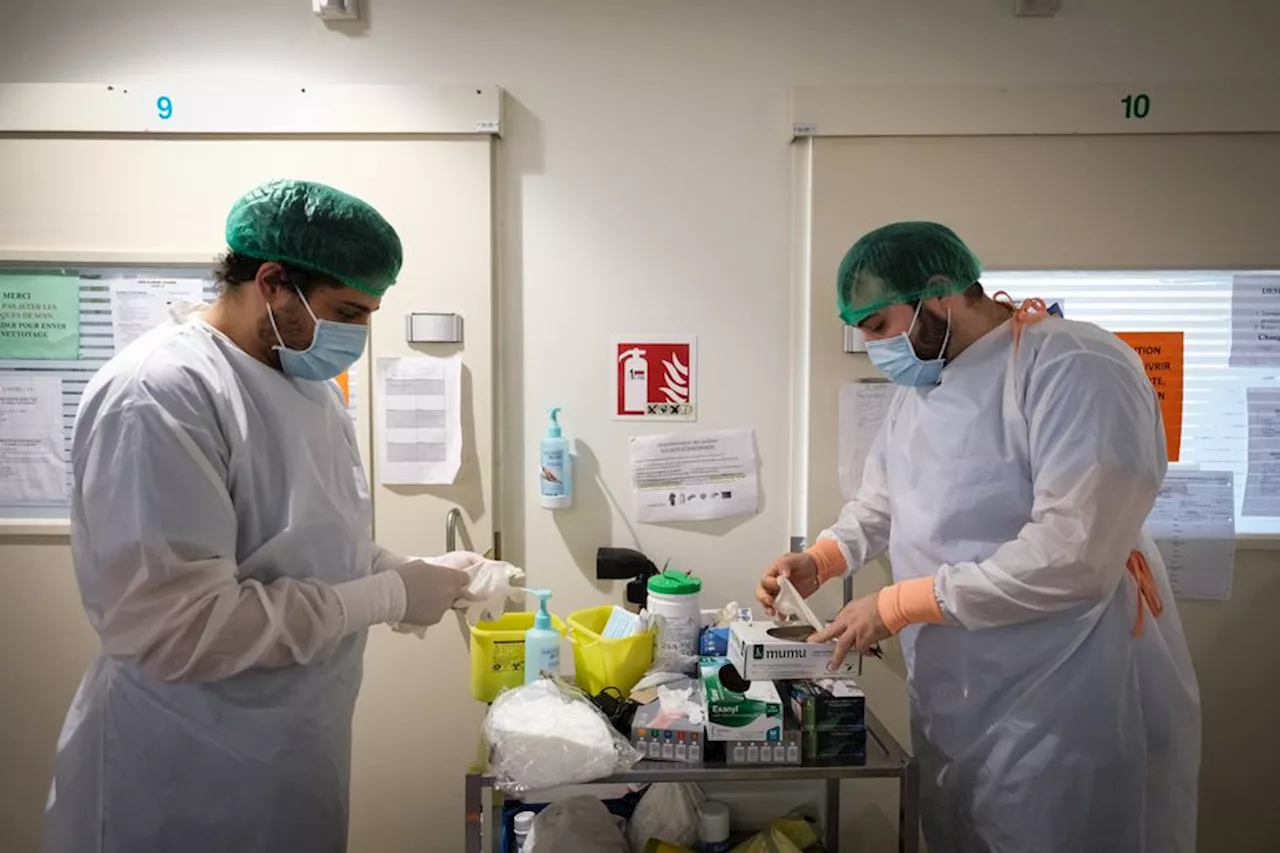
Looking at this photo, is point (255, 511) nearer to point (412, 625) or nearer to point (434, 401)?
point (412, 625)

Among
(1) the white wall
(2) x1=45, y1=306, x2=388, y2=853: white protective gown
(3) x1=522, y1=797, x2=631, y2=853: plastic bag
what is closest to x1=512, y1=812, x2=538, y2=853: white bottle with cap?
(3) x1=522, y1=797, x2=631, y2=853: plastic bag

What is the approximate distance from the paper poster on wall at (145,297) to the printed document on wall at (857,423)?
1655 millimetres

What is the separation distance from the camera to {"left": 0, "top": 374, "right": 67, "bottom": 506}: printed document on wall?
6.06ft

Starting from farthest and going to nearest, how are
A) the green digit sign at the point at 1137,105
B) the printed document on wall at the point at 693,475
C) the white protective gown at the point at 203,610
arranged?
the printed document on wall at the point at 693,475 → the green digit sign at the point at 1137,105 → the white protective gown at the point at 203,610

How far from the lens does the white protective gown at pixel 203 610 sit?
1008mm

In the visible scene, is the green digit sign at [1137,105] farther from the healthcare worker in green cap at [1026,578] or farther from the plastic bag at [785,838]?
the plastic bag at [785,838]

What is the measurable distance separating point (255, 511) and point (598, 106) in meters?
1.28

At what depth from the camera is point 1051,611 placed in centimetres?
120

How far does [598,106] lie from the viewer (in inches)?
72.2

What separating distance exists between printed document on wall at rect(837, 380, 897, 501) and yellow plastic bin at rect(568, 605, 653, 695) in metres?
0.70

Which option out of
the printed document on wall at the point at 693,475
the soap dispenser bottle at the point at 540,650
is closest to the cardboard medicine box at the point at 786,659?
the soap dispenser bottle at the point at 540,650

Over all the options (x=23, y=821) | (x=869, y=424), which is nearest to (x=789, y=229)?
(x=869, y=424)

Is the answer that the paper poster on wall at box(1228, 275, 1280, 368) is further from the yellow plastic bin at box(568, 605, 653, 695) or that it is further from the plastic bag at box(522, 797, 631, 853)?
the plastic bag at box(522, 797, 631, 853)

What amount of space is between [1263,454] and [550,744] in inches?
74.6
